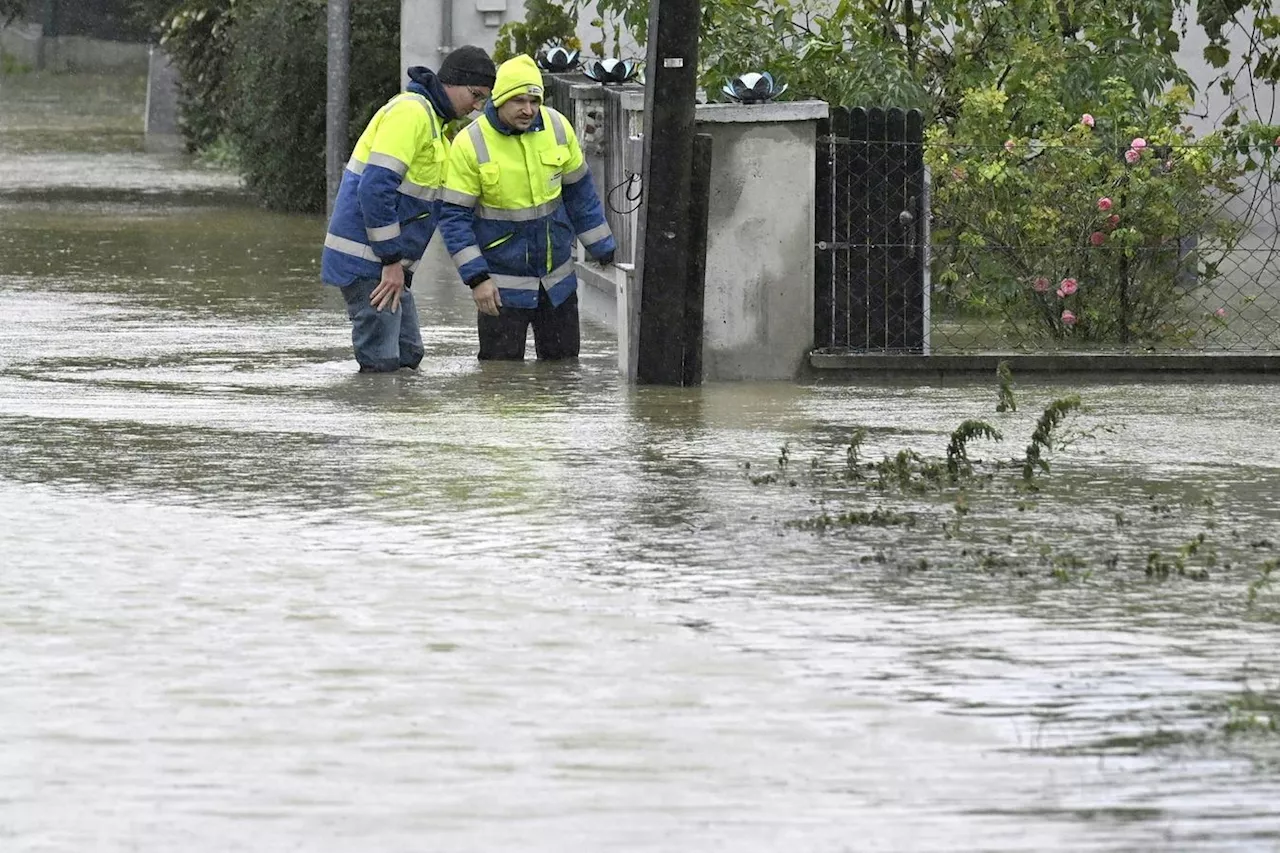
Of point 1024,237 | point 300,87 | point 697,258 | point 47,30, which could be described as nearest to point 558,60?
point 1024,237

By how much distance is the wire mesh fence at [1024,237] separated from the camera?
488 inches

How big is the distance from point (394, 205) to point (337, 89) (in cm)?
988

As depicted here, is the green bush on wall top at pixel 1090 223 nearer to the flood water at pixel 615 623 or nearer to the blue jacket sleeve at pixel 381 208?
the flood water at pixel 615 623

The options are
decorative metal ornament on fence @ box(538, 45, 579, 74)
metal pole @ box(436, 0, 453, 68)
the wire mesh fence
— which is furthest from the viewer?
metal pole @ box(436, 0, 453, 68)

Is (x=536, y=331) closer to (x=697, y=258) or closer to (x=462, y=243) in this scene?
(x=462, y=243)

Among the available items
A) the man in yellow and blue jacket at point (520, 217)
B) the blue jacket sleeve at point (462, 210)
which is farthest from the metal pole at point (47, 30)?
the blue jacket sleeve at point (462, 210)

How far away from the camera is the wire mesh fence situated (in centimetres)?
1239

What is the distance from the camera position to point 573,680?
6129mm

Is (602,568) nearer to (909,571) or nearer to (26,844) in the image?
(909,571)

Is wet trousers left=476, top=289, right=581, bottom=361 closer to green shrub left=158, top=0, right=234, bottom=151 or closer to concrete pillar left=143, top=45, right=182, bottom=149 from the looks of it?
green shrub left=158, top=0, right=234, bottom=151

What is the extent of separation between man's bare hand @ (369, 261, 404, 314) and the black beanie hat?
2.97ft

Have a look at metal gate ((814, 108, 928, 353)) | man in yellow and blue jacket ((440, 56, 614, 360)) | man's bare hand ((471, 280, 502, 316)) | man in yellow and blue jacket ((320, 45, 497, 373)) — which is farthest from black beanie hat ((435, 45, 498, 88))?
metal gate ((814, 108, 928, 353))

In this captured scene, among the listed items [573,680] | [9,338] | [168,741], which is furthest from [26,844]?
[9,338]

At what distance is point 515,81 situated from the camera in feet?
40.4
